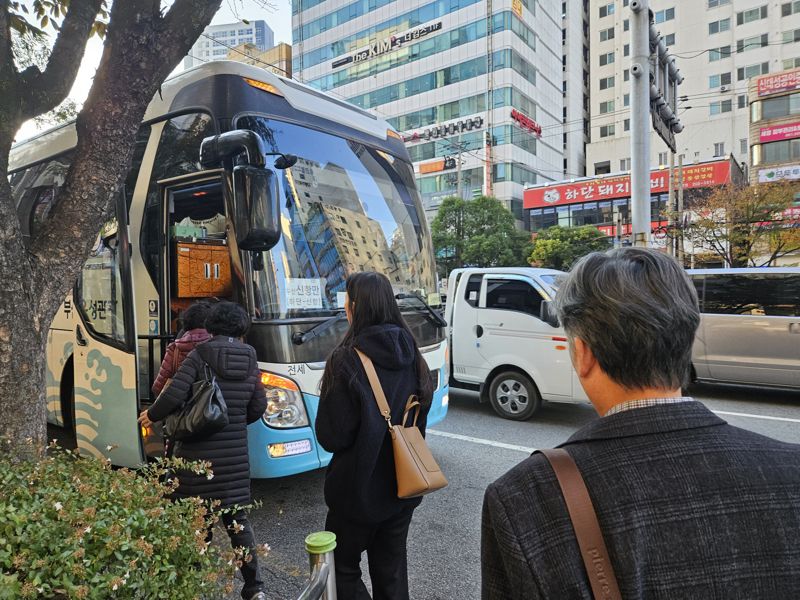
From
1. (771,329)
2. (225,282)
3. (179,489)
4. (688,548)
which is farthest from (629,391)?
(771,329)

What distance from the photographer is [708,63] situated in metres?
47.2

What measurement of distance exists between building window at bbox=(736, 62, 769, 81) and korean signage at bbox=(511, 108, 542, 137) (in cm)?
1797

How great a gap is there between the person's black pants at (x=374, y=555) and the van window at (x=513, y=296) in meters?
4.51

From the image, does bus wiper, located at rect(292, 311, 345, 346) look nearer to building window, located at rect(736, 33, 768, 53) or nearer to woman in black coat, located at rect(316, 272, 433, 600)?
woman in black coat, located at rect(316, 272, 433, 600)

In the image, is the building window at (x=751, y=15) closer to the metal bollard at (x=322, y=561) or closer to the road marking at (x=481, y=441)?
the road marking at (x=481, y=441)

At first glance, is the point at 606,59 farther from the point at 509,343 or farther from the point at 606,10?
the point at 509,343

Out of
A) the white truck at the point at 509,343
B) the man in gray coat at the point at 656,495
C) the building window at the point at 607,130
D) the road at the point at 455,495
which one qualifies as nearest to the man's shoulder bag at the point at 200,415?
the road at the point at 455,495

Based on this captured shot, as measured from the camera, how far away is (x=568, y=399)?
20.9ft

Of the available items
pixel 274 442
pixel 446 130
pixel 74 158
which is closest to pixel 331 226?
pixel 274 442

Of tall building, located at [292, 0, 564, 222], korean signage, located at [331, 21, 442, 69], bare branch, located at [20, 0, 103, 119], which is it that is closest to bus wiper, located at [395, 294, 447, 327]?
bare branch, located at [20, 0, 103, 119]

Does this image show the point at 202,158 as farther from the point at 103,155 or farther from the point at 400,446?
the point at 400,446

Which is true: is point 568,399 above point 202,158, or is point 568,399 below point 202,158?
below

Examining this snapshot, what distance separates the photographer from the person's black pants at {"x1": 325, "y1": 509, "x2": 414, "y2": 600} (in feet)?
7.92

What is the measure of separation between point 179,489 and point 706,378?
819 centimetres
